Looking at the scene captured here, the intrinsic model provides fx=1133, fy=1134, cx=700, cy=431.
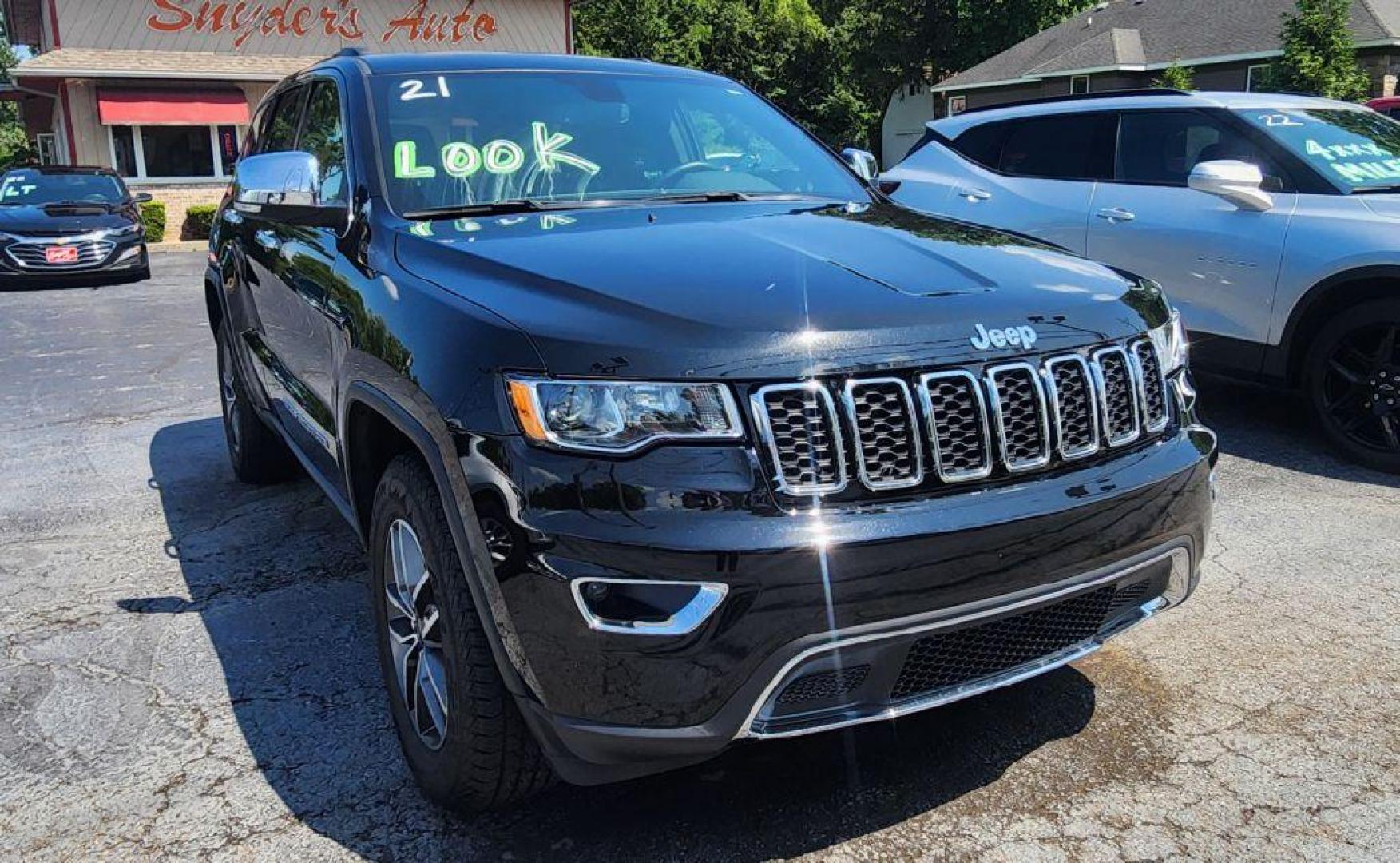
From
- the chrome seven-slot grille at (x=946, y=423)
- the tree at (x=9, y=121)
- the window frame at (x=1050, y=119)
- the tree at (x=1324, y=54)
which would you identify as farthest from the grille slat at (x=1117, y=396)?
the tree at (x=9, y=121)

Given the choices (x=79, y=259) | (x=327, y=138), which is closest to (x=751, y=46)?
(x=79, y=259)

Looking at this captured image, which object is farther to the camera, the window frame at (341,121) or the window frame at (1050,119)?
the window frame at (1050,119)

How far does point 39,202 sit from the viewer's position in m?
15.0

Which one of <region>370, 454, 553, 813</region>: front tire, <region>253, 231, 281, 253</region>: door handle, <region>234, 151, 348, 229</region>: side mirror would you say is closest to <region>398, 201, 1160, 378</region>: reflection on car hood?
<region>234, 151, 348, 229</region>: side mirror

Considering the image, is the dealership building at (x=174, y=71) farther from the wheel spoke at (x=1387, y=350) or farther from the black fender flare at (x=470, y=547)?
the black fender flare at (x=470, y=547)

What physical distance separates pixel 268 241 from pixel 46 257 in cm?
1171

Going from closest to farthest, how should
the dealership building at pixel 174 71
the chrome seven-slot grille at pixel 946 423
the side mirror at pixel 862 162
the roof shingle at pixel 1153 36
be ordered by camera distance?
the chrome seven-slot grille at pixel 946 423, the side mirror at pixel 862 162, the dealership building at pixel 174 71, the roof shingle at pixel 1153 36

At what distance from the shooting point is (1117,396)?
103 inches

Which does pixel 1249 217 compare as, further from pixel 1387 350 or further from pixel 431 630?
pixel 431 630

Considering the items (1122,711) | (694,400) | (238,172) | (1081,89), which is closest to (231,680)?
(238,172)

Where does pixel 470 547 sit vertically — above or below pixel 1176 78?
below

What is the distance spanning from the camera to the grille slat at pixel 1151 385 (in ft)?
8.79

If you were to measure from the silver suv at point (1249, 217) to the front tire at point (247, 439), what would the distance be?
3239mm

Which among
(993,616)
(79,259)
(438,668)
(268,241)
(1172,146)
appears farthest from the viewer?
(79,259)
